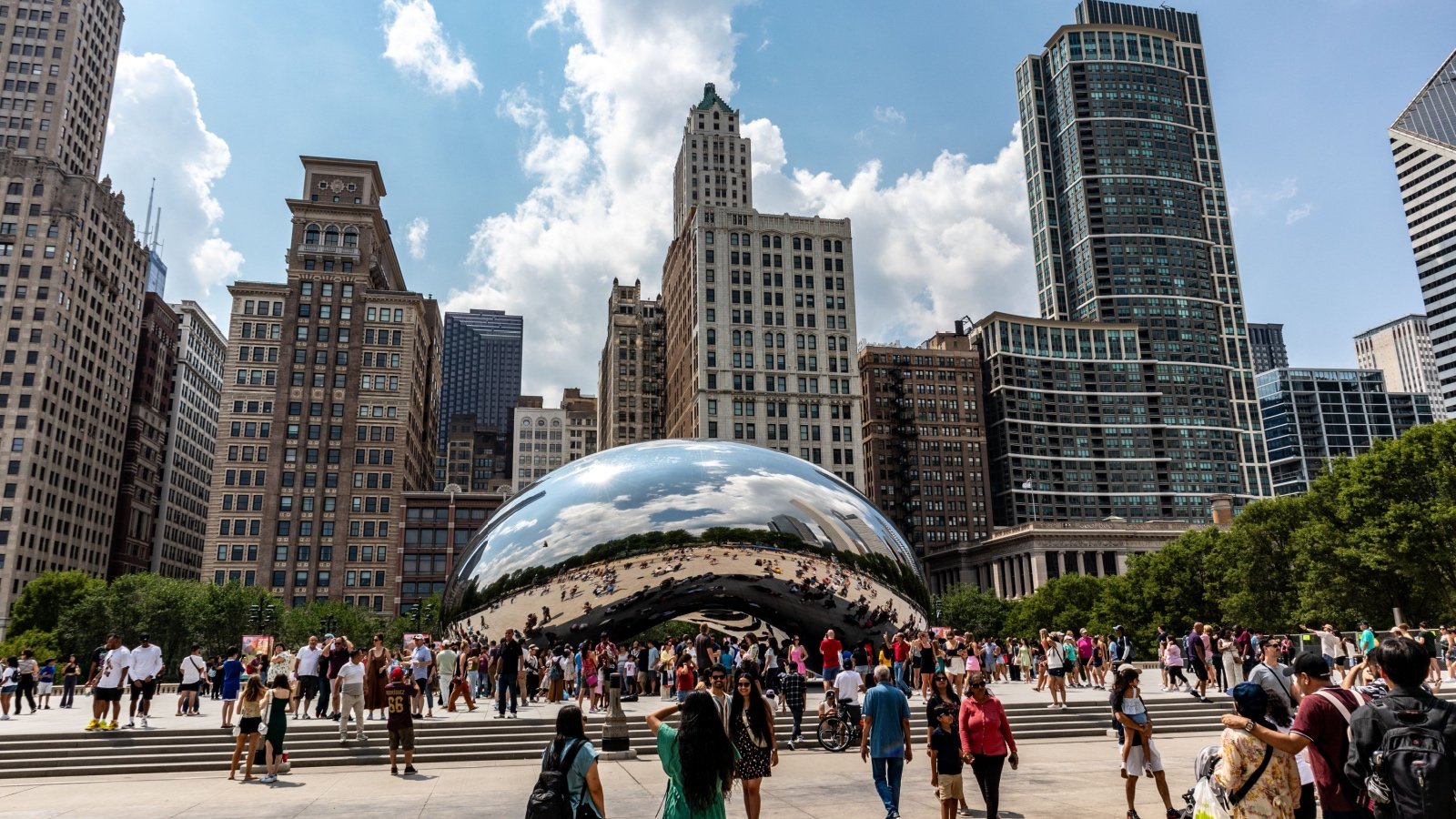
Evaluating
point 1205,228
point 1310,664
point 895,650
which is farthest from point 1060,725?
point 1205,228

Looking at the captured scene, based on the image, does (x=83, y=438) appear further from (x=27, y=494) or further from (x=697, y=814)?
(x=697, y=814)

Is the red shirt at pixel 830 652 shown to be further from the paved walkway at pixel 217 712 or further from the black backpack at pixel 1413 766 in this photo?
the black backpack at pixel 1413 766

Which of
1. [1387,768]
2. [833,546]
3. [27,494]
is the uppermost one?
[27,494]

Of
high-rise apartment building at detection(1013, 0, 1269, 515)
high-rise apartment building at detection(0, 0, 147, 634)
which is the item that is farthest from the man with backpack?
high-rise apartment building at detection(1013, 0, 1269, 515)

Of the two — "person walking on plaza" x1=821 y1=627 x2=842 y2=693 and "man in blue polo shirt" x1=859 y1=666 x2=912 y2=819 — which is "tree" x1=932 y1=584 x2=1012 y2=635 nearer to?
"person walking on plaza" x1=821 y1=627 x2=842 y2=693

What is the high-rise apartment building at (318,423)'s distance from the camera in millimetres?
101000

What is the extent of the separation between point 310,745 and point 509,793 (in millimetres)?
6547

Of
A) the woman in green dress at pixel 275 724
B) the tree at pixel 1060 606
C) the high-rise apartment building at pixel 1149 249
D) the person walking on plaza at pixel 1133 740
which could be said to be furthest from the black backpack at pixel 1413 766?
the high-rise apartment building at pixel 1149 249

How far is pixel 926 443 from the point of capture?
149250 millimetres

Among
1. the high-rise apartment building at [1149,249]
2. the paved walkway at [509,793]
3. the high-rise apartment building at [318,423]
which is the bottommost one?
the paved walkway at [509,793]

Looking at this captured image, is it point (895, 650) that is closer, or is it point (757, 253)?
point (895, 650)

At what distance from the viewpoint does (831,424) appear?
10619 cm

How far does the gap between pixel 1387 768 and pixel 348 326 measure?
117 m

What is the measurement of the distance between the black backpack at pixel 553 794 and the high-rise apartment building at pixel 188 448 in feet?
475
